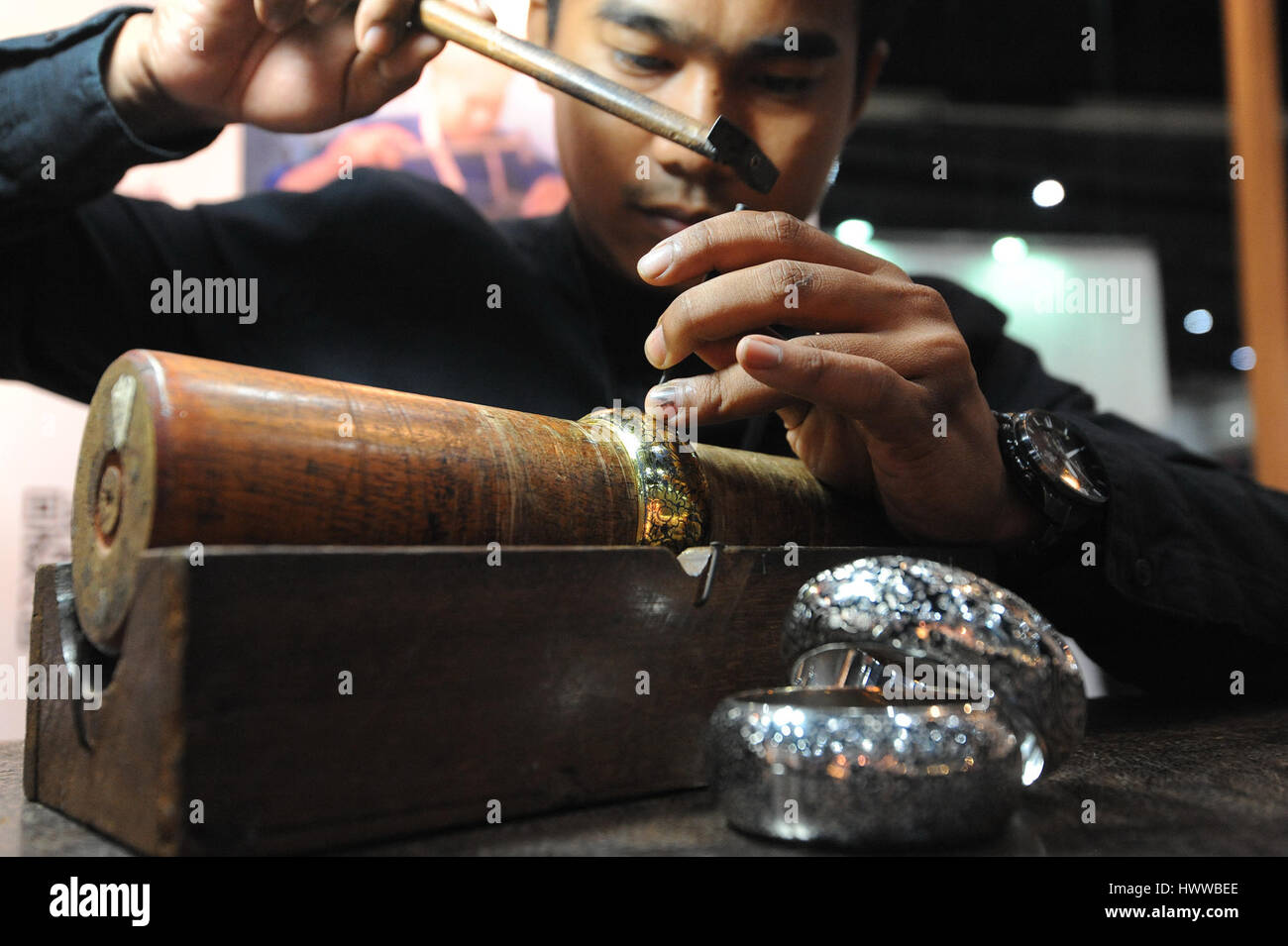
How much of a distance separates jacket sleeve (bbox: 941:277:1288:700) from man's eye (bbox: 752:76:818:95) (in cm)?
46

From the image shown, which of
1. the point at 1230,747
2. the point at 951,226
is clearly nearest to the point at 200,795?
the point at 1230,747

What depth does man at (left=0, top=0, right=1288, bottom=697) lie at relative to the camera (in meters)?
0.72

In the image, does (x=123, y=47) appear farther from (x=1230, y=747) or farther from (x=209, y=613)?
(x=1230, y=747)

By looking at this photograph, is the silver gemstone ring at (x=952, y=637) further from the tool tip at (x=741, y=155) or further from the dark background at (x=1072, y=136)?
the dark background at (x=1072, y=136)

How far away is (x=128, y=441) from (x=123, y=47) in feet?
2.15

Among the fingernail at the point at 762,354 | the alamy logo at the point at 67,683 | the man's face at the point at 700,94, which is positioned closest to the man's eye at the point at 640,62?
the man's face at the point at 700,94

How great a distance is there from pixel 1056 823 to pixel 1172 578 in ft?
1.56

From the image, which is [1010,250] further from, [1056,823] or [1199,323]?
[1056,823]

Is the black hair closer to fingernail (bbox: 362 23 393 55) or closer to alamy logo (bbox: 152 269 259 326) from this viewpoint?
fingernail (bbox: 362 23 393 55)

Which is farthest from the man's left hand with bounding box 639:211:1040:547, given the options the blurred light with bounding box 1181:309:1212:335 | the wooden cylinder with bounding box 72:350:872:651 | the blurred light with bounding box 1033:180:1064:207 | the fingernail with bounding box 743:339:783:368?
the blurred light with bounding box 1181:309:1212:335

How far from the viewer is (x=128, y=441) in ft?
1.64

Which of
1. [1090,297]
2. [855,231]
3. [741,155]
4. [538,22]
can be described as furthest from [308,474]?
[855,231]

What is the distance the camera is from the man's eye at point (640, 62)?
98 cm

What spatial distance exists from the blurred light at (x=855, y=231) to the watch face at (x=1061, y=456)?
82.1 inches
